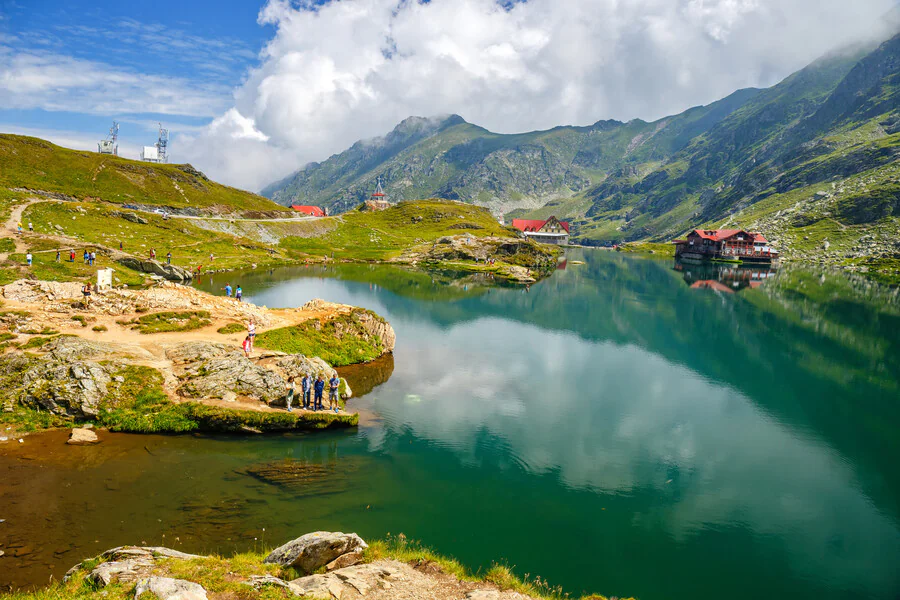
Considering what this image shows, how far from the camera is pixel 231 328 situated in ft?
126

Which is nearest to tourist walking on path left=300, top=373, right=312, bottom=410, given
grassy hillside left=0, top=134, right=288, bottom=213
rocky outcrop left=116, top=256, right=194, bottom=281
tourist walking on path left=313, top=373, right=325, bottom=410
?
tourist walking on path left=313, top=373, right=325, bottom=410

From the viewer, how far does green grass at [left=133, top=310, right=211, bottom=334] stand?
35.6m

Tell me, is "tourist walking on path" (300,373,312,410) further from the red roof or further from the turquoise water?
the red roof

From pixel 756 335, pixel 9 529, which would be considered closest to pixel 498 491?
pixel 9 529

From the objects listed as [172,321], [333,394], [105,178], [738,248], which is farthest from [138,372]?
[738,248]

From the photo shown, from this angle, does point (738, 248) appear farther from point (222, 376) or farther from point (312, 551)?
point (312, 551)

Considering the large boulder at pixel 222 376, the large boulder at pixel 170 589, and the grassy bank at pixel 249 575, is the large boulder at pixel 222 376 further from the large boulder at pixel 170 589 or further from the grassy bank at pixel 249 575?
the large boulder at pixel 170 589

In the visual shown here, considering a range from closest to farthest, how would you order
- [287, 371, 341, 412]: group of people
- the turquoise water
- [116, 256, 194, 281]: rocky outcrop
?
the turquoise water < [287, 371, 341, 412]: group of people < [116, 256, 194, 281]: rocky outcrop

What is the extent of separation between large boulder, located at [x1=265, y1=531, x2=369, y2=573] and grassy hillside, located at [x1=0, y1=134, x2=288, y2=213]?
453ft

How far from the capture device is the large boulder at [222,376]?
28.7 meters

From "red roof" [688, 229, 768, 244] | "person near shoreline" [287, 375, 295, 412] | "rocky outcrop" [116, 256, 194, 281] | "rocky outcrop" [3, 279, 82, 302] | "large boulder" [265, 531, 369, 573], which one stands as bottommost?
"large boulder" [265, 531, 369, 573]

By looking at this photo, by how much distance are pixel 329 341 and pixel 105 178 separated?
483 ft

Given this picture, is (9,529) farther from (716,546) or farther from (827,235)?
(827,235)

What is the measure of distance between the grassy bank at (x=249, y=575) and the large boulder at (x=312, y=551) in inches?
13.1
